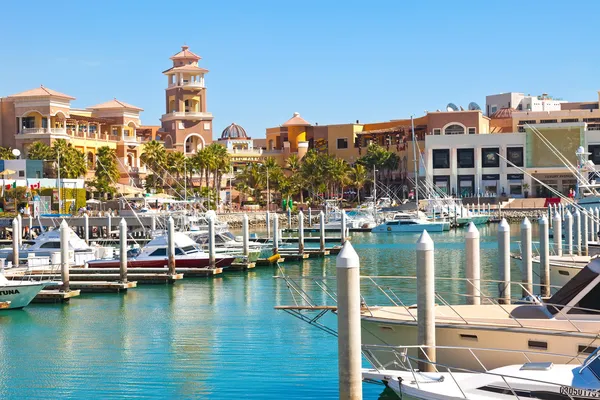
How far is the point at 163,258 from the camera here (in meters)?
46.5

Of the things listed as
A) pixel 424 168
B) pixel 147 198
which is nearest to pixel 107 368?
pixel 147 198

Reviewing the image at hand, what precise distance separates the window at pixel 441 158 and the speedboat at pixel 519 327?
95.7m

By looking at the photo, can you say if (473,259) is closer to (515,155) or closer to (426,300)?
(426,300)

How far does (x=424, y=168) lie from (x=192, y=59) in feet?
107

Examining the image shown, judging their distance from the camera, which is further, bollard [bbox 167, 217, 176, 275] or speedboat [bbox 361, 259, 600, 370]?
bollard [bbox 167, 217, 176, 275]

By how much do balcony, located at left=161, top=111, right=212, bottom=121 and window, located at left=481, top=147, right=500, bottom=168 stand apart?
34.4 m

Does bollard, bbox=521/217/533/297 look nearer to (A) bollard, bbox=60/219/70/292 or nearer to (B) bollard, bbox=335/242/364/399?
(B) bollard, bbox=335/242/364/399

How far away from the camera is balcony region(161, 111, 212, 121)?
11888 centimetres

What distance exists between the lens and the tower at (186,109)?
11931cm

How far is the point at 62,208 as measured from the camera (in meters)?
88.2

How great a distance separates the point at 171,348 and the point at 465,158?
90.3 meters

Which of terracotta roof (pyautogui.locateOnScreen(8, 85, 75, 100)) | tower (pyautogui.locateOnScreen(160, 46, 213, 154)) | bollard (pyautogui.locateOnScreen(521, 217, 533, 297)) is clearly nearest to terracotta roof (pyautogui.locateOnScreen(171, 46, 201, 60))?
tower (pyautogui.locateOnScreen(160, 46, 213, 154))

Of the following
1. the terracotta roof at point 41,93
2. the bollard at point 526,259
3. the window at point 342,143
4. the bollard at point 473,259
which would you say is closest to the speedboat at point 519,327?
the bollard at point 473,259

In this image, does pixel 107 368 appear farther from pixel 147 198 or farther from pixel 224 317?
pixel 147 198
